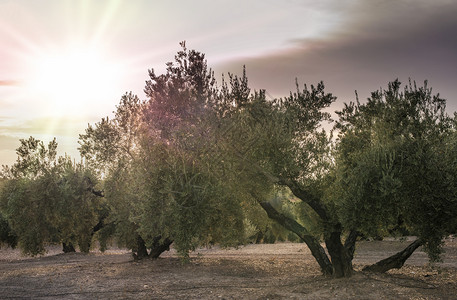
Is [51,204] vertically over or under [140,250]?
over

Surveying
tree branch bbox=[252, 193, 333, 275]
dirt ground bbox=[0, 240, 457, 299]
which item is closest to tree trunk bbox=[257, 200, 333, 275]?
tree branch bbox=[252, 193, 333, 275]

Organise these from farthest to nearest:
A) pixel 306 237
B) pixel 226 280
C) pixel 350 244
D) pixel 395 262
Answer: pixel 226 280 < pixel 395 262 < pixel 306 237 < pixel 350 244

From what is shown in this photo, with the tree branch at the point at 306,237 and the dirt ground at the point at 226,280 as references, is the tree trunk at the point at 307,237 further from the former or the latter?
the dirt ground at the point at 226,280

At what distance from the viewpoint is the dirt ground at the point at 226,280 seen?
19.3 meters

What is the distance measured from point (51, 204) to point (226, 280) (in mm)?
16683

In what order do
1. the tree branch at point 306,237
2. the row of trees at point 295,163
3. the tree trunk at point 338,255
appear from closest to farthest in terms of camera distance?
1. the row of trees at point 295,163
2. the tree trunk at point 338,255
3. the tree branch at point 306,237

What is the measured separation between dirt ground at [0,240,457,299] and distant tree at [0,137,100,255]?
115 inches

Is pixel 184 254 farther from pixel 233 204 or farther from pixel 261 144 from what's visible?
pixel 261 144

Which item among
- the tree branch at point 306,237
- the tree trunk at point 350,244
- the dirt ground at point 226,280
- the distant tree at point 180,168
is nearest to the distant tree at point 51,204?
the dirt ground at point 226,280

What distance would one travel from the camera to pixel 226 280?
76.8 ft

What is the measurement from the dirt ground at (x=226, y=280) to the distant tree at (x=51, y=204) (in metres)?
2.92

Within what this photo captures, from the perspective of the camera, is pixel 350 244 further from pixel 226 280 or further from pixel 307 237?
pixel 226 280

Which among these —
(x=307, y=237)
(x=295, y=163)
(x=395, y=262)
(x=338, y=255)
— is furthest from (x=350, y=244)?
(x=295, y=163)

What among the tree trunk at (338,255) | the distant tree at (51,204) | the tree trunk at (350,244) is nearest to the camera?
the tree trunk at (338,255)
